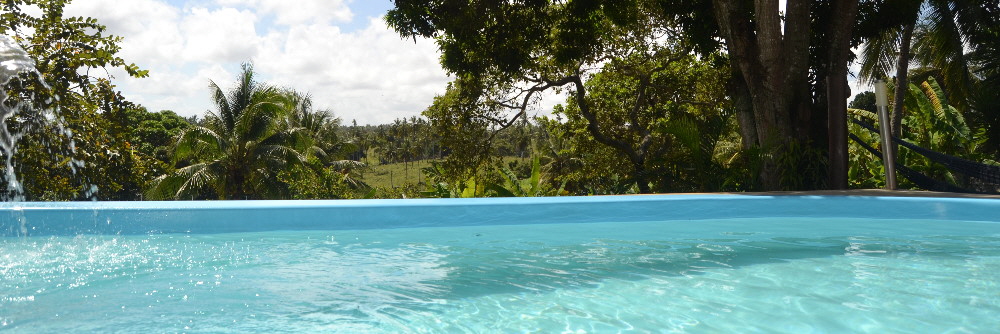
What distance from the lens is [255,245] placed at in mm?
5523

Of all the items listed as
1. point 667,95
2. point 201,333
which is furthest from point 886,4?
point 201,333

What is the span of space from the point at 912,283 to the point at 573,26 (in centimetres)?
787

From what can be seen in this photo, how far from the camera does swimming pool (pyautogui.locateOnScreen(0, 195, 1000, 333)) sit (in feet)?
10.8

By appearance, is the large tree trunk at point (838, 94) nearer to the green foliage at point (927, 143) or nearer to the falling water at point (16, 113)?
the green foliage at point (927, 143)

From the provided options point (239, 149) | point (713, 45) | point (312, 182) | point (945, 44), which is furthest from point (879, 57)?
point (239, 149)

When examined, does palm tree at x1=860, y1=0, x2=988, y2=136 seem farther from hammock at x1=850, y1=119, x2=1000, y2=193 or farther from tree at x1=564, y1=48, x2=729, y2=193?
hammock at x1=850, y1=119, x2=1000, y2=193

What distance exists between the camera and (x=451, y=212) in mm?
6309

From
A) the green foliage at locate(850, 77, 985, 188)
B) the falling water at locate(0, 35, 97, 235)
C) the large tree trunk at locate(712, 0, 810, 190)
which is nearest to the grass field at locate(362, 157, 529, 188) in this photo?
the green foliage at locate(850, 77, 985, 188)

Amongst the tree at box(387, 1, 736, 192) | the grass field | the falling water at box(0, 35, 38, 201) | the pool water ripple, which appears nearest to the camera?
the pool water ripple

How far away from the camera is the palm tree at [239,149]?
19938 mm

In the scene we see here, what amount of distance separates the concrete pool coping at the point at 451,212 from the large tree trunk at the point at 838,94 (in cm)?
167

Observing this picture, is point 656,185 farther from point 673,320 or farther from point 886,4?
point 673,320

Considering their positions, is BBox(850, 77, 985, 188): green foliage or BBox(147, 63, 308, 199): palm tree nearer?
BBox(850, 77, 985, 188): green foliage

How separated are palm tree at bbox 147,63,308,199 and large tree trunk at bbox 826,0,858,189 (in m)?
15.5
